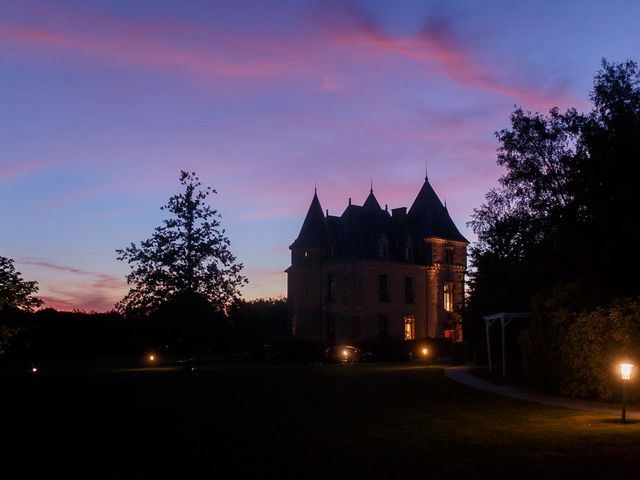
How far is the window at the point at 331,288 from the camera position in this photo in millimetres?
61750

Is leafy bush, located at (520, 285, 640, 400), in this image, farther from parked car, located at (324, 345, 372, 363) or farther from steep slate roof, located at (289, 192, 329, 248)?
steep slate roof, located at (289, 192, 329, 248)

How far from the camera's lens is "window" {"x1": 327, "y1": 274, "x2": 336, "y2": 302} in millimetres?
61750

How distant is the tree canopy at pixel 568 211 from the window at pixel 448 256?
23530 mm

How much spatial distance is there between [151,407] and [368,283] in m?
44.6

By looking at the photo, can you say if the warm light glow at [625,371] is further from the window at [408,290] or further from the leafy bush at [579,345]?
the window at [408,290]

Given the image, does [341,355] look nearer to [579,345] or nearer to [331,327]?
[331,327]

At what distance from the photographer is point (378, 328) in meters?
61.7

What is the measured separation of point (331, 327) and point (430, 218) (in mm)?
13757

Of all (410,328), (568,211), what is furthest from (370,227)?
(568,211)

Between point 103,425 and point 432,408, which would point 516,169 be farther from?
point 103,425

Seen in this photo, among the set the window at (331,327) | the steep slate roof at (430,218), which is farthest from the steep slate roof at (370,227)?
the window at (331,327)

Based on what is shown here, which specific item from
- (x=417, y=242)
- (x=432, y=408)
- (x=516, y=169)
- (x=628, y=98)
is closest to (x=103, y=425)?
(x=432, y=408)

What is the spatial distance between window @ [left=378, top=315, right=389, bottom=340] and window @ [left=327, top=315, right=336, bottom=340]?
3.72 metres

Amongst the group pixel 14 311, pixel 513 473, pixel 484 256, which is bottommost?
pixel 513 473
